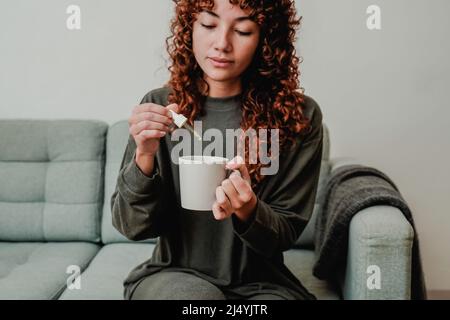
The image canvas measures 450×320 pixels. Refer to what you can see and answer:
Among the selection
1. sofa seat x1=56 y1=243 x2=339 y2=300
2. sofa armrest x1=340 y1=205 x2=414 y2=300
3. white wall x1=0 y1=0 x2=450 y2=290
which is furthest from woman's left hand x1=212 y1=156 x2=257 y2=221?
white wall x1=0 y1=0 x2=450 y2=290

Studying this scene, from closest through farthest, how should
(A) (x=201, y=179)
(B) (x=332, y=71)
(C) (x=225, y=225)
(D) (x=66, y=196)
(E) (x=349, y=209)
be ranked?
(A) (x=201, y=179) < (C) (x=225, y=225) < (E) (x=349, y=209) < (D) (x=66, y=196) < (B) (x=332, y=71)

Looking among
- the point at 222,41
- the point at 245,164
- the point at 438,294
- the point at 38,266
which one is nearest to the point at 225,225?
the point at 245,164

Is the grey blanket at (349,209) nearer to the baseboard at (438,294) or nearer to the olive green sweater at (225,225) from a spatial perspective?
the olive green sweater at (225,225)

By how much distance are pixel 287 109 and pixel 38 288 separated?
2.56 ft

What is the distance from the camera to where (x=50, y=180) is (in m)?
1.49

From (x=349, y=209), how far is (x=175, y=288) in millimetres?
472

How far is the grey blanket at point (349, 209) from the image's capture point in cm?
107

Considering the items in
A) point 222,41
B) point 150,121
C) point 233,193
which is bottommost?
point 233,193

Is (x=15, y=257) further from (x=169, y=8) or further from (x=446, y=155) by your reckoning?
(x=446, y=155)

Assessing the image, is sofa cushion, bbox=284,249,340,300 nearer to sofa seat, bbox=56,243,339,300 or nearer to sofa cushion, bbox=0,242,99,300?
sofa seat, bbox=56,243,339,300

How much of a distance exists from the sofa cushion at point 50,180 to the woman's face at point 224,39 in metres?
0.74

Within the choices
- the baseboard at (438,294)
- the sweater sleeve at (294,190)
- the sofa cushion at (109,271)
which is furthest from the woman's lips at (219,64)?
the baseboard at (438,294)

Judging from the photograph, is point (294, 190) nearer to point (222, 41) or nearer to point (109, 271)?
point (222, 41)

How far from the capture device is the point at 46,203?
1.49 m
